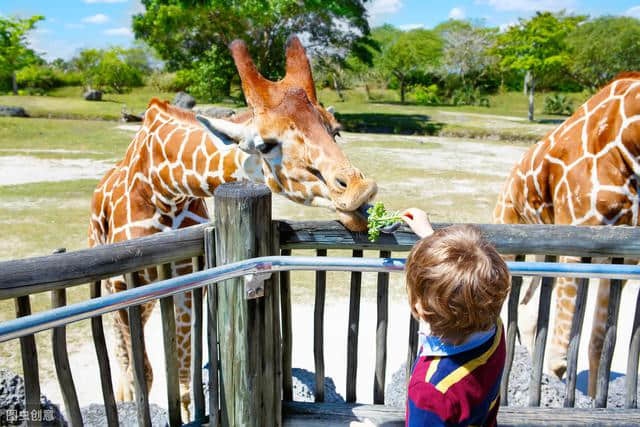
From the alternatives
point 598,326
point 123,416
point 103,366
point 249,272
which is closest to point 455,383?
point 249,272

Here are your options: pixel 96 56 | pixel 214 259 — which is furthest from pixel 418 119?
pixel 96 56

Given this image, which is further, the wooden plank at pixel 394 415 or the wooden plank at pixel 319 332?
the wooden plank at pixel 319 332

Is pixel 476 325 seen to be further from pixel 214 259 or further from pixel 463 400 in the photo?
pixel 214 259

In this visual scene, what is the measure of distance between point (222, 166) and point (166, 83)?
41.7 meters

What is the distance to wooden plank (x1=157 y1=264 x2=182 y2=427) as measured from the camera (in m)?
2.48

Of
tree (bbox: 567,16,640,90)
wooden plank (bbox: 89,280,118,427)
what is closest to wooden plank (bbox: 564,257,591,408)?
wooden plank (bbox: 89,280,118,427)

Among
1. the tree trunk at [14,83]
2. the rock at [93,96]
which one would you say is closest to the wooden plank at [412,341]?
the rock at [93,96]

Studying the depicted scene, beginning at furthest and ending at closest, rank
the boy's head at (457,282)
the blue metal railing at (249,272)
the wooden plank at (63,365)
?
the wooden plank at (63,365) → the blue metal railing at (249,272) → the boy's head at (457,282)

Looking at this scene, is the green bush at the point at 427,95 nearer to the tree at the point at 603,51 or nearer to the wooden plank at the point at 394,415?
the tree at the point at 603,51

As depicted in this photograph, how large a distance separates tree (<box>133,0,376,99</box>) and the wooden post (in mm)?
20141

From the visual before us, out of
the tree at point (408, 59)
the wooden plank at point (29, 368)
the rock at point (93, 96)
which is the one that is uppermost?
the tree at point (408, 59)

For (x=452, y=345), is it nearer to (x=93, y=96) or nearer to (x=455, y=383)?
(x=455, y=383)

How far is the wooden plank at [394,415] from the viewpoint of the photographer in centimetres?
262

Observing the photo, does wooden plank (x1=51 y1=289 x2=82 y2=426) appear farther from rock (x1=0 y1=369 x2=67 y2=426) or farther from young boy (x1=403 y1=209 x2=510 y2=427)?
young boy (x1=403 y1=209 x2=510 y2=427)
